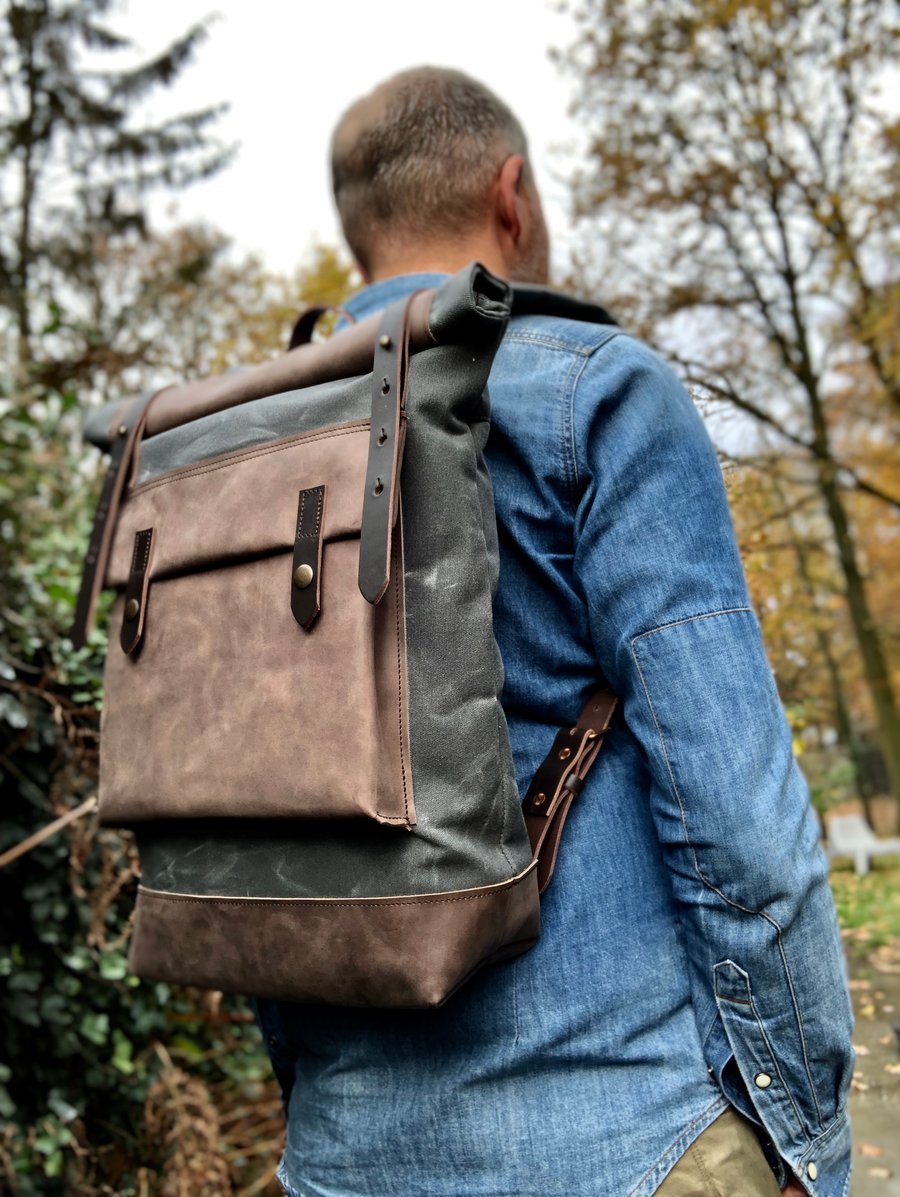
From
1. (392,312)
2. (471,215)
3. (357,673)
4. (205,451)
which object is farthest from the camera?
(471,215)

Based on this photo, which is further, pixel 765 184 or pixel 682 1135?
pixel 765 184

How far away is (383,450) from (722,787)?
1.70 ft

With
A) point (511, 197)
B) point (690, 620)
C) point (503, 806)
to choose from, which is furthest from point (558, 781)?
point (511, 197)

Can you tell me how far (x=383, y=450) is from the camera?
3.55ft

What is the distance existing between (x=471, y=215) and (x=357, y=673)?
79 cm

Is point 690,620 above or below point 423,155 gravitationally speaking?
below

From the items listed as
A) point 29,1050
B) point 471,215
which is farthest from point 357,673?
point 29,1050

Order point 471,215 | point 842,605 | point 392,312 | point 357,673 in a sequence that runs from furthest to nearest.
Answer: point 842,605 < point 471,215 < point 392,312 < point 357,673

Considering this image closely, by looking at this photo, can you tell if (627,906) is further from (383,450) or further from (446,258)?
(446,258)

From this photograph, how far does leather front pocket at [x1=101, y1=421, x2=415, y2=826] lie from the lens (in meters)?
1.04

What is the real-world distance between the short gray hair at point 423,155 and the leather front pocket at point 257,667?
50cm

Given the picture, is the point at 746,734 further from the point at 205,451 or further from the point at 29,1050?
the point at 29,1050

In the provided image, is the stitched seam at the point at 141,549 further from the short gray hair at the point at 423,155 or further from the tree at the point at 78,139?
the tree at the point at 78,139

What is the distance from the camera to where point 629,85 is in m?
12.6
